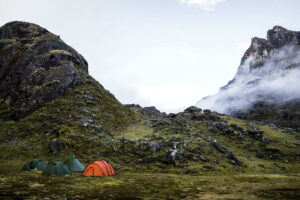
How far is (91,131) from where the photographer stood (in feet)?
125

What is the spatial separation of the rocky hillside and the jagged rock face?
24 centimetres

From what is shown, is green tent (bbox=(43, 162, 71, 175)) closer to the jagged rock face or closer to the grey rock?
the grey rock

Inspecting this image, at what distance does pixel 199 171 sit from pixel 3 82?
58.4 m

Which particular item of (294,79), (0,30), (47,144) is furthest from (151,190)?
(294,79)

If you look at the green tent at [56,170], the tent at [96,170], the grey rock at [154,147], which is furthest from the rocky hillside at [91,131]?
the green tent at [56,170]

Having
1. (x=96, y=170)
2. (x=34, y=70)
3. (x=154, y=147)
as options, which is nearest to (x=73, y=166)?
(x=96, y=170)

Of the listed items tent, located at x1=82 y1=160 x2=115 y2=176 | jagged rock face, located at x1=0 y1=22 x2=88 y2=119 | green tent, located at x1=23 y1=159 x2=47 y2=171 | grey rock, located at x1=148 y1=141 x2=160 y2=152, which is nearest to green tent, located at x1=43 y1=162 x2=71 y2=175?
tent, located at x1=82 y1=160 x2=115 y2=176

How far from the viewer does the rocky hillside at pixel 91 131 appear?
31156 mm

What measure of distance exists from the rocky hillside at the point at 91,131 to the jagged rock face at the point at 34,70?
0.78ft

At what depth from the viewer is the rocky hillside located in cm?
3116

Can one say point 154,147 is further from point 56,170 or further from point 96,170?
point 56,170

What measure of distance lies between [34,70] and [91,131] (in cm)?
3032

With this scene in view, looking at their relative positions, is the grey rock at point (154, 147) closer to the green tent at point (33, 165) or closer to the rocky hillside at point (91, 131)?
the rocky hillside at point (91, 131)

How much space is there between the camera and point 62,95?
5050 cm
